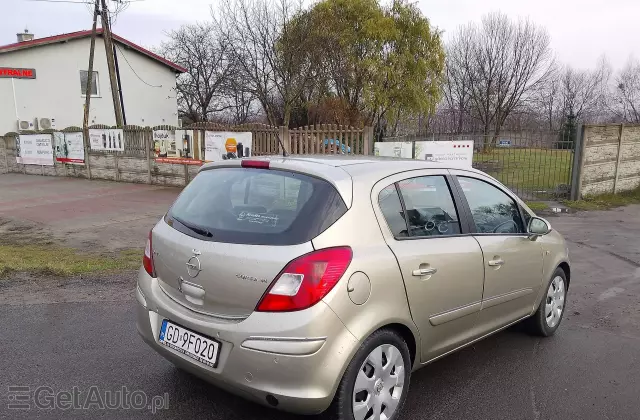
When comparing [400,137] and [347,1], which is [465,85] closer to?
[347,1]

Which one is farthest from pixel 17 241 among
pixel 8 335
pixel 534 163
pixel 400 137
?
pixel 534 163

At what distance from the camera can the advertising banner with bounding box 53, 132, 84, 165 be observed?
18.2 metres

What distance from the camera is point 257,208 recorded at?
276cm

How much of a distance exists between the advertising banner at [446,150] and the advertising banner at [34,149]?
1572 cm

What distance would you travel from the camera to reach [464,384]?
3.30 metres

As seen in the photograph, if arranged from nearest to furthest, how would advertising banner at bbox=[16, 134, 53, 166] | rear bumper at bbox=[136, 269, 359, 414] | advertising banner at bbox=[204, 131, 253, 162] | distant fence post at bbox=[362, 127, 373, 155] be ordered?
rear bumper at bbox=[136, 269, 359, 414]
distant fence post at bbox=[362, 127, 373, 155]
advertising banner at bbox=[204, 131, 253, 162]
advertising banner at bbox=[16, 134, 53, 166]

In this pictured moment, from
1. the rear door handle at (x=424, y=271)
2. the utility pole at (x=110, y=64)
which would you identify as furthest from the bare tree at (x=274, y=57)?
the rear door handle at (x=424, y=271)

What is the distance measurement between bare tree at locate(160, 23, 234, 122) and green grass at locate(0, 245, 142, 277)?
26221 millimetres

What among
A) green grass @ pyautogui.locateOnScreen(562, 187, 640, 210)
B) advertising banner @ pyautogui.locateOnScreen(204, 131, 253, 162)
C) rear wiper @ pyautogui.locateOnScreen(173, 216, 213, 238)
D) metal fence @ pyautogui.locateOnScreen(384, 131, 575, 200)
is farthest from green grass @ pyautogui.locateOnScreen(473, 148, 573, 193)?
rear wiper @ pyautogui.locateOnScreen(173, 216, 213, 238)

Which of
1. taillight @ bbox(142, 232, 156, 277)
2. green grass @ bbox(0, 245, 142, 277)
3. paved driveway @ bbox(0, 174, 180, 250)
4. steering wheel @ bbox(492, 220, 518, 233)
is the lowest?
paved driveway @ bbox(0, 174, 180, 250)

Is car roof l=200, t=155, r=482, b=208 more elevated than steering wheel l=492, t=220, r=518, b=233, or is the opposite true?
car roof l=200, t=155, r=482, b=208

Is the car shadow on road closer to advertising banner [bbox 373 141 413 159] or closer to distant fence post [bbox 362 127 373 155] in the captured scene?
advertising banner [bbox 373 141 413 159]

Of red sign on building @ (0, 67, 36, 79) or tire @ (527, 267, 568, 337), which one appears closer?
tire @ (527, 267, 568, 337)

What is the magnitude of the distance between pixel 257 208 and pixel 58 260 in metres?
4.92
